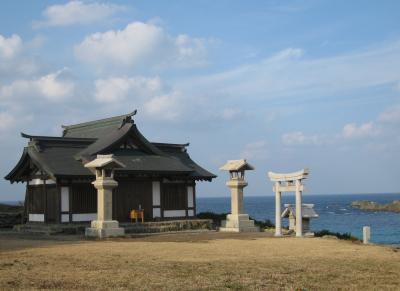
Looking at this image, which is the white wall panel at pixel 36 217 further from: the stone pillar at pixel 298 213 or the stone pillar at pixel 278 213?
the stone pillar at pixel 298 213

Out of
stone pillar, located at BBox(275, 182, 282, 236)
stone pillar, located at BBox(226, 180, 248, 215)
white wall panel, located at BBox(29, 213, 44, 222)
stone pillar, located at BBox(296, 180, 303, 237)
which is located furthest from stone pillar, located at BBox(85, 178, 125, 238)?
stone pillar, located at BBox(296, 180, 303, 237)

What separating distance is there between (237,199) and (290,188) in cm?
502

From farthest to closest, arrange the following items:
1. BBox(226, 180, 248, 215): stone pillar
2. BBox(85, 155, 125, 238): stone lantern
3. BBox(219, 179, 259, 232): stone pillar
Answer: BBox(226, 180, 248, 215): stone pillar
BBox(219, 179, 259, 232): stone pillar
BBox(85, 155, 125, 238): stone lantern

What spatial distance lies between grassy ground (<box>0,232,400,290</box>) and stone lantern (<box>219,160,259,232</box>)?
10033 millimetres

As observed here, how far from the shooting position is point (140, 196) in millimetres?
31281

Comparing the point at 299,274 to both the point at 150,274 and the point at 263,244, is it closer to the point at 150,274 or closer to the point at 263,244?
the point at 150,274

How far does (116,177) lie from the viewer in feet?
98.4

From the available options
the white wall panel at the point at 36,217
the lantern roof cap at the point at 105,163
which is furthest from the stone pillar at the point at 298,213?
the white wall panel at the point at 36,217

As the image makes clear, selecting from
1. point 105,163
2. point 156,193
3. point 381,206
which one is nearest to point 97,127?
point 156,193

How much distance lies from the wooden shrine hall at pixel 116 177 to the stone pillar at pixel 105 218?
108 inches

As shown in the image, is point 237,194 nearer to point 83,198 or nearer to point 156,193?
point 156,193

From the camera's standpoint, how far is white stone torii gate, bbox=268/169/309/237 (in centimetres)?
2634

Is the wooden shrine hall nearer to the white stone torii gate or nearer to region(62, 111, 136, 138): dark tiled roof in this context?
region(62, 111, 136, 138): dark tiled roof

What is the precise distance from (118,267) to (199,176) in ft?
62.5
